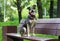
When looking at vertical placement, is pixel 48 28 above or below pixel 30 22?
below

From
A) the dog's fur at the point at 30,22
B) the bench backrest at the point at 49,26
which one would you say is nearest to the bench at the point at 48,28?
the bench backrest at the point at 49,26

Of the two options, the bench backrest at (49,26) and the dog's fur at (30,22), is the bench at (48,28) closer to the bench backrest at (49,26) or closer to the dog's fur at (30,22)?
the bench backrest at (49,26)

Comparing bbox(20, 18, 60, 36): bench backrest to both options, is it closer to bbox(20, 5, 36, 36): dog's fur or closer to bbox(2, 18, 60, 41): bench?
bbox(2, 18, 60, 41): bench

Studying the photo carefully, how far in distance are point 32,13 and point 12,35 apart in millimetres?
1014

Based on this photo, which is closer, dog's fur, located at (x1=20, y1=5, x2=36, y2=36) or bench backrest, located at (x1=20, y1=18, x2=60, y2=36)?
dog's fur, located at (x1=20, y1=5, x2=36, y2=36)

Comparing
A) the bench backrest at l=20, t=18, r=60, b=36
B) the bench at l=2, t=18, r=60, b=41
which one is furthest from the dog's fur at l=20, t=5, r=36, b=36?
the bench backrest at l=20, t=18, r=60, b=36

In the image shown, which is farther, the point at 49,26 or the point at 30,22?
the point at 49,26

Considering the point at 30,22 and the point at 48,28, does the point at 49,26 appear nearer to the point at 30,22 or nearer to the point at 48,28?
the point at 48,28

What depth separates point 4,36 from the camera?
6.36 metres

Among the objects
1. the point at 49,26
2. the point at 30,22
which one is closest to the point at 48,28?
the point at 49,26

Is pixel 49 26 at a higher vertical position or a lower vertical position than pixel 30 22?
lower

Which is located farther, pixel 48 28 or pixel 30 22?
pixel 48 28

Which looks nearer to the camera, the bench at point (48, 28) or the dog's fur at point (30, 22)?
the dog's fur at point (30, 22)

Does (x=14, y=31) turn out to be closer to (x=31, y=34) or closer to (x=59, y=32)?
(x=31, y=34)
